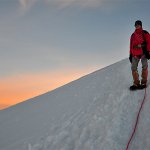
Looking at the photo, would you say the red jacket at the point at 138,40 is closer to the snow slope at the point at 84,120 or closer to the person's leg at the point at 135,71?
the person's leg at the point at 135,71

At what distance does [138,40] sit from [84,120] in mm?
3651

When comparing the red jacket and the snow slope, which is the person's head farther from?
the snow slope

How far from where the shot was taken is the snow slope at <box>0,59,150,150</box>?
9.16 meters

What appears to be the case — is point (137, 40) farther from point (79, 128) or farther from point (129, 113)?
point (79, 128)

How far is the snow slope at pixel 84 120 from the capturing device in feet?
30.0

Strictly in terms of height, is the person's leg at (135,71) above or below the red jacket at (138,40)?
below

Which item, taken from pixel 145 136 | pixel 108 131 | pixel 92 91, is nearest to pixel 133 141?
pixel 145 136

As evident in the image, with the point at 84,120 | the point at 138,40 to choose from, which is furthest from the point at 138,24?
the point at 84,120

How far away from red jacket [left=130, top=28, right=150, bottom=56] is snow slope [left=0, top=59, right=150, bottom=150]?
1526 millimetres

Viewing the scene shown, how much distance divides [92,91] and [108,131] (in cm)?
492

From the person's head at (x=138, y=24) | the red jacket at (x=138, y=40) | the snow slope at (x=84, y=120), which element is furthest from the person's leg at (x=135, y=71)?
the person's head at (x=138, y=24)

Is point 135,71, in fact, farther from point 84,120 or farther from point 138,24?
point 84,120

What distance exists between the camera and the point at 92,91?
46.7 ft

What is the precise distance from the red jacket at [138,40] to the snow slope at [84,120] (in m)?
1.53
